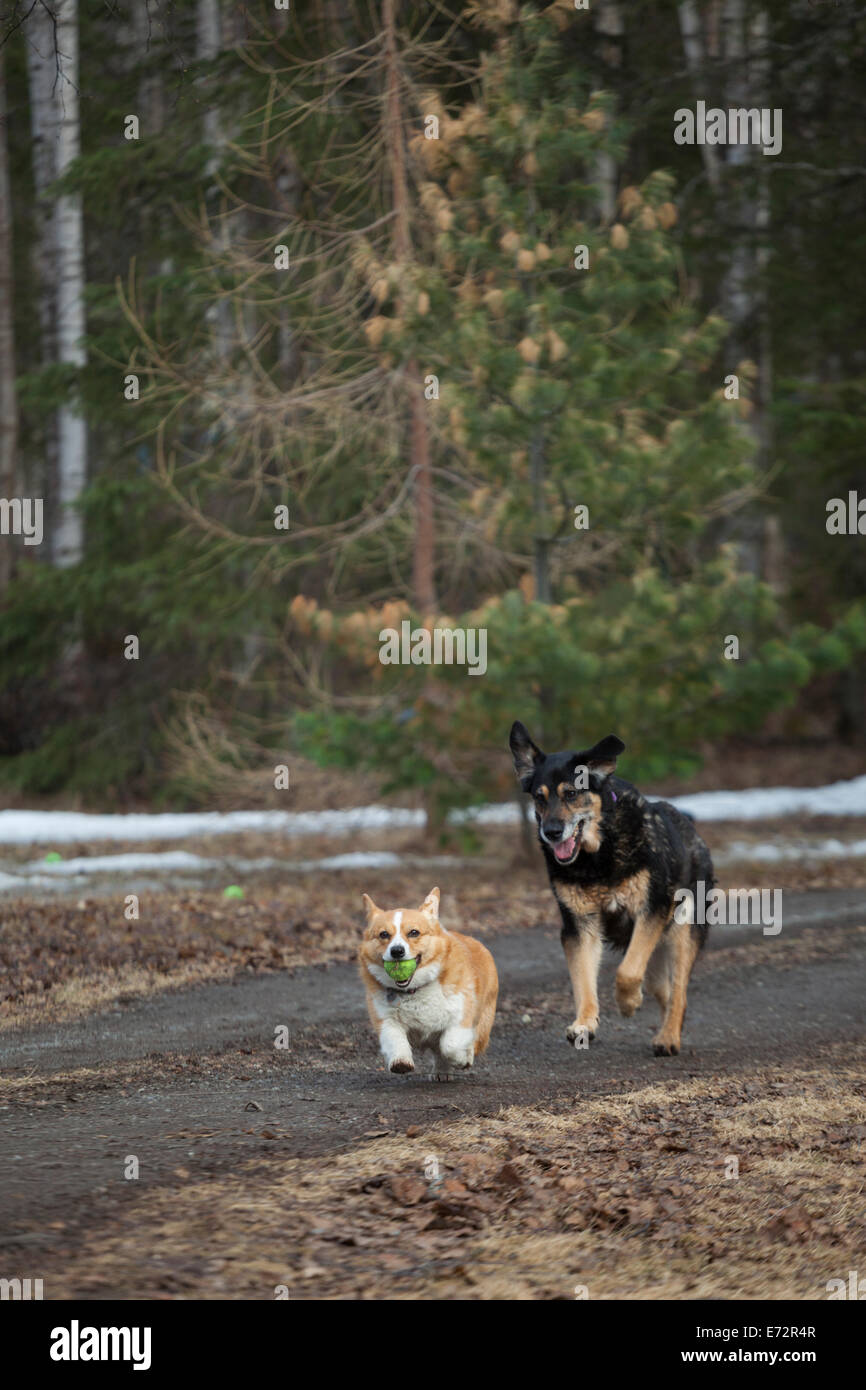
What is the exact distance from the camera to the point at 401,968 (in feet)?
24.8

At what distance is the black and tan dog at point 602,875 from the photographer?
28.8ft

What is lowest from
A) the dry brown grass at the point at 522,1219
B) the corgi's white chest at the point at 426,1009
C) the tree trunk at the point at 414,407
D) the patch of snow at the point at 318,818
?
the dry brown grass at the point at 522,1219

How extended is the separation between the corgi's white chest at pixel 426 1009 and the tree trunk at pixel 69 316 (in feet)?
55.3

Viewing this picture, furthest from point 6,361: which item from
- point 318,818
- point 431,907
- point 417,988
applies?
point 417,988

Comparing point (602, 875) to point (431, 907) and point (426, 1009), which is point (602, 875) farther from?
point (426, 1009)

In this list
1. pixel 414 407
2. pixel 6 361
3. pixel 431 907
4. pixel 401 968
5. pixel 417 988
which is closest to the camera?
pixel 401 968

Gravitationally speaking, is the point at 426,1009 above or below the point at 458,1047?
above

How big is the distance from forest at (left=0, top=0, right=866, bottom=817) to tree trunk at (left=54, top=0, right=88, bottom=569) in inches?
2.4

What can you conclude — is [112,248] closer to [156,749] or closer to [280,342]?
[280,342]

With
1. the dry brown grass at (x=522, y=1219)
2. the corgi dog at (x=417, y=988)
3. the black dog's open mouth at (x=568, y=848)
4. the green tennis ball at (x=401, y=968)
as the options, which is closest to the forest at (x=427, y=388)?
the black dog's open mouth at (x=568, y=848)

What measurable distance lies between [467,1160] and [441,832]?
12.2 metres

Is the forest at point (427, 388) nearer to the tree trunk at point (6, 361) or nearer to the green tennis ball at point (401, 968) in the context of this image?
the tree trunk at point (6, 361)

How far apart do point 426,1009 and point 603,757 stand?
201 centimetres

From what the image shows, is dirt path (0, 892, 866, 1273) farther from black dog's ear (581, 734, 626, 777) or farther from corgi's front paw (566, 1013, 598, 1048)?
black dog's ear (581, 734, 626, 777)
